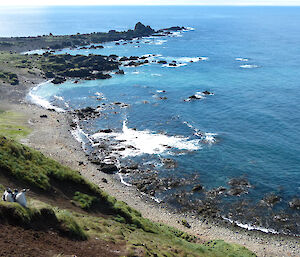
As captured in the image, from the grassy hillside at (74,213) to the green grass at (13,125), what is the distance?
38.6m

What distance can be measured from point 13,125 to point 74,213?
184 feet

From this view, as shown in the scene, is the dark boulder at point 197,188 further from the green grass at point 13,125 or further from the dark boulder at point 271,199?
the green grass at point 13,125

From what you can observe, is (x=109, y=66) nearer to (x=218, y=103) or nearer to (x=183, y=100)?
(x=183, y=100)

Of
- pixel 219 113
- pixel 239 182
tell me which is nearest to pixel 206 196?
pixel 239 182

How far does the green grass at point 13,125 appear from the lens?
224ft

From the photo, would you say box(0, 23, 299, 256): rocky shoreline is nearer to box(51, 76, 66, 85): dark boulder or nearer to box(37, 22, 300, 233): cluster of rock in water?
box(37, 22, 300, 233): cluster of rock in water

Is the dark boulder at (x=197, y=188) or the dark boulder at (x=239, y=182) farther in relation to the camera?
the dark boulder at (x=239, y=182)

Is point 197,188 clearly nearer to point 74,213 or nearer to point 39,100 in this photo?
point 74,213

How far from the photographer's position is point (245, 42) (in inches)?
7844

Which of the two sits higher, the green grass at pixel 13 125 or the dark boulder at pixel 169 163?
the green grass at pixel 13 125

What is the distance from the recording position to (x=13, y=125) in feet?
243

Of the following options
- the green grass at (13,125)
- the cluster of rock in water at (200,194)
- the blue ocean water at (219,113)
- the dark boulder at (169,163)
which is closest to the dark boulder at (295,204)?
the cluster of rock in water at (200,194)

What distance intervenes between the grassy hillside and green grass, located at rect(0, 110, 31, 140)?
38571 millimetres

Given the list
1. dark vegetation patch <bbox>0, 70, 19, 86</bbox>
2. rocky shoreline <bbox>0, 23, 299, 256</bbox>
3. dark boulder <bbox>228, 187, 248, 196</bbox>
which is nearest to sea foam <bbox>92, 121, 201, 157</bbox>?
rocky shoreline <bbox>0, 23, 299, 256</bbox>
